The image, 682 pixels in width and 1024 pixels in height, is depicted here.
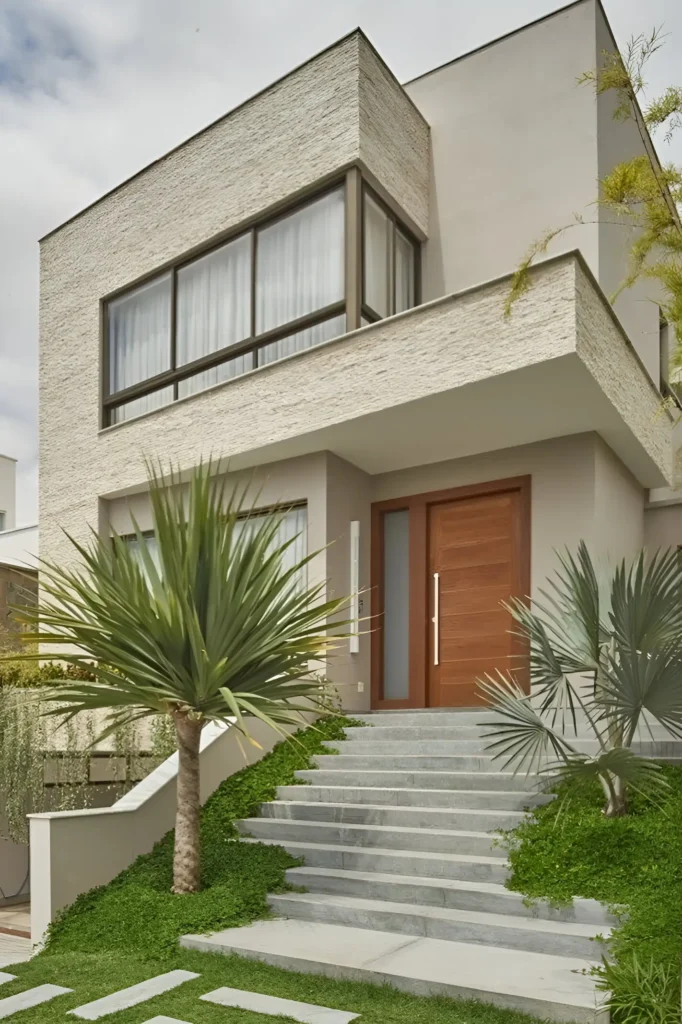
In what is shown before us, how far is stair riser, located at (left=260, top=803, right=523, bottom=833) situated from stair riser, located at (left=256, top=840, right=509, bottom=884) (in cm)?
41

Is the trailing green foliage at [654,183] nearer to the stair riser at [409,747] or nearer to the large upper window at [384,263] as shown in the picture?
the stair riser at [409,747]

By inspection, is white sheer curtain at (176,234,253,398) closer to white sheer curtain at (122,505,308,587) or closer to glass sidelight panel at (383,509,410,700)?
white sheer curtain at (122,505,308,587)

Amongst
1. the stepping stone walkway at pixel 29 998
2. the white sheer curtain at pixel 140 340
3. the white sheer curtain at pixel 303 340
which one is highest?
the white sheer curtain at pixel 140 340

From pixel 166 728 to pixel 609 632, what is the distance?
5296 millimetres

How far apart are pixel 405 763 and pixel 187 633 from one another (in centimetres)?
268

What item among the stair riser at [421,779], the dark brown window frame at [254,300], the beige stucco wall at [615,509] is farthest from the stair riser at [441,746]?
the dark brown window frame at [254,300]

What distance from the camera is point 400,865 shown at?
6.43 metres

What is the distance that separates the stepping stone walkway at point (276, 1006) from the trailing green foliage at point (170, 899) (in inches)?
36.4

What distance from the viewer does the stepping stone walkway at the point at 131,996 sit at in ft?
15.9

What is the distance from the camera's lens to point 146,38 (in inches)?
328

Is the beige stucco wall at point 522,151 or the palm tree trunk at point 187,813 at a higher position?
the beige stucco wall at point 522,151

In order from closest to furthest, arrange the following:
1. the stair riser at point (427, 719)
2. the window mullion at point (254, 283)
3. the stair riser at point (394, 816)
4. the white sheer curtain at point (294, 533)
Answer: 1. the stair riser at point (394, 816)
2. the stair riser at point (427, 719)
3. the white sheer curtain at point (294, 533)
4. the window mullion at point (254, 283)

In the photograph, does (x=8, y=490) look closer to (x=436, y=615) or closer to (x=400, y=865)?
(x=436, y=615)

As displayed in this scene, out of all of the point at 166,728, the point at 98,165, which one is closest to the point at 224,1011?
the point at 166,728
